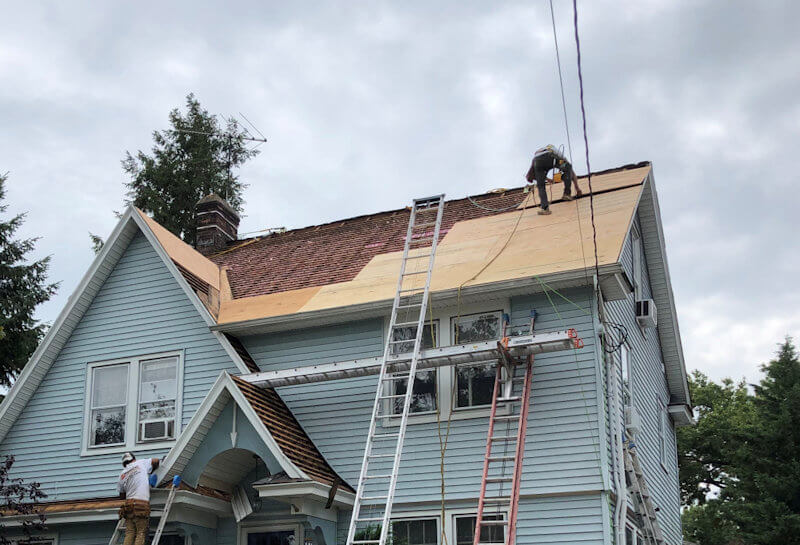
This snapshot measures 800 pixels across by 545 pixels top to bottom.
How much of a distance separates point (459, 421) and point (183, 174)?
23.6 metres

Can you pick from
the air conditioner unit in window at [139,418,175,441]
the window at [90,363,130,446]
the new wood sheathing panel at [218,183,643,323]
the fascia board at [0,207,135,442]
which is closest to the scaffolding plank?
the new wood sheathing panel at [218,183,643,323]

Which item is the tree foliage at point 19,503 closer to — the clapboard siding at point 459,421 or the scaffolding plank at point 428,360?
the scaffolding plank at point 428,360

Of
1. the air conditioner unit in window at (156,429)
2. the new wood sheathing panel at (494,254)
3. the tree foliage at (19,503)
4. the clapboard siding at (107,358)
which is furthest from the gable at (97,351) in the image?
the new wood sheathing panel at (494,254)

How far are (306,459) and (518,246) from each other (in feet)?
15.8

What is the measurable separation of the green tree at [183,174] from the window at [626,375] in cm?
2092

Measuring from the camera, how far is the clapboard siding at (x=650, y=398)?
1628 cm

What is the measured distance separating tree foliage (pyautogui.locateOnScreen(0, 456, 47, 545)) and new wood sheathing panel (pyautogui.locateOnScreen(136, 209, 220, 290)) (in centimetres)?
436

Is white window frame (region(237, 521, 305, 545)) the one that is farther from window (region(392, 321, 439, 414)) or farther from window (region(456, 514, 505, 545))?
window (region(456, 514, 505, 545))

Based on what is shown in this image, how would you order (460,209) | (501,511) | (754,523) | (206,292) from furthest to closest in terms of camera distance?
(754,523) < (460,209) < (206,292) < (501,511)

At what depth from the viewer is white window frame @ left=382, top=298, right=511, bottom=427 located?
46.0 ft

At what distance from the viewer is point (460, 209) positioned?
18.2 meters

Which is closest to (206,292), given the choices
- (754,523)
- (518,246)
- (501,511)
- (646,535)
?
(518,246)

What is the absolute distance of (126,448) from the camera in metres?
15.6

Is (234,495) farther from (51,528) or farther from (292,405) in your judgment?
(51,528)
